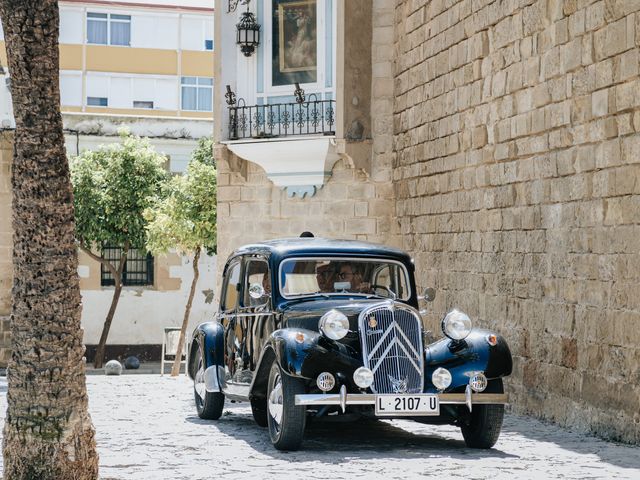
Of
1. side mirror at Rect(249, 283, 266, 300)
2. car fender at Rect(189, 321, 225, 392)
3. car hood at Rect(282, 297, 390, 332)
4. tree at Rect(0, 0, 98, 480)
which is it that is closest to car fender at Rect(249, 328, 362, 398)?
car hood at Rect(282, 297, 390, 332)

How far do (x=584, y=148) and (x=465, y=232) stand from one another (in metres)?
3.31

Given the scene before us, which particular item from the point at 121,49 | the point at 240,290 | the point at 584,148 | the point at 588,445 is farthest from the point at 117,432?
the point at 121,49

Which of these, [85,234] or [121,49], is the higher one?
[121,49]

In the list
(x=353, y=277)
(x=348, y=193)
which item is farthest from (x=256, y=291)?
(x=348, y=193)

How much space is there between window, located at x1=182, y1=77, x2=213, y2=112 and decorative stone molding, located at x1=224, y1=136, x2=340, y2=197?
26.1 metres

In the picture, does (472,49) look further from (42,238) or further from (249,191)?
(42,238)

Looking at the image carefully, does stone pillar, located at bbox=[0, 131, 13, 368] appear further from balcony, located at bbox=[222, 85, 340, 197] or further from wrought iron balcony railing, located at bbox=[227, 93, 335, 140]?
balcony, located at bbox=[222, 85, 340, 197]

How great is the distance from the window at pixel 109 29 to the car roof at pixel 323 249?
33.2 m

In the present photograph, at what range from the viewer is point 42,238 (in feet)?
24.7

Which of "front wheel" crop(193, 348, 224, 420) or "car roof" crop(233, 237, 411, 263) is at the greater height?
"car roof" crop(233, 237, 411, 263)

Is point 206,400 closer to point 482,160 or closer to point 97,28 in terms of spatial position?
point 482,160

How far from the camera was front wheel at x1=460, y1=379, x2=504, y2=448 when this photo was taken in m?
10.1

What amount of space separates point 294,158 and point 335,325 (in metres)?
8.48

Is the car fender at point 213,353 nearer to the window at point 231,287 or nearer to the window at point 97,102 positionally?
the window at point 231,287
